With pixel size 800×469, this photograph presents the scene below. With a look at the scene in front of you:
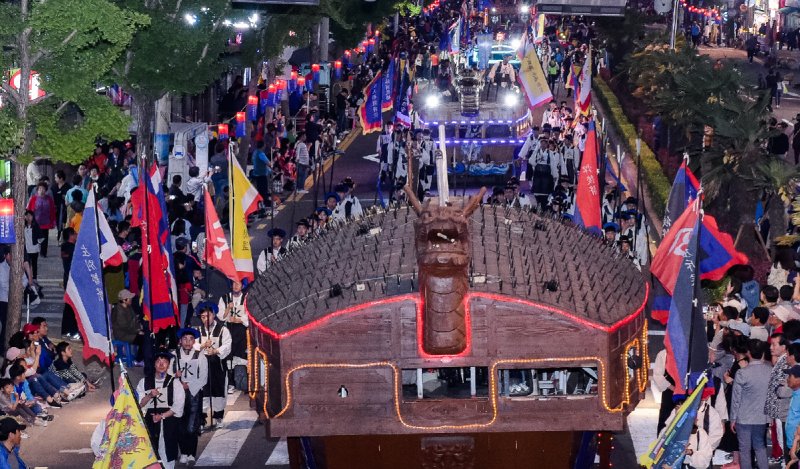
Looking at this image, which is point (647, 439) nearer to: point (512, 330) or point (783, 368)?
point (783, 368)

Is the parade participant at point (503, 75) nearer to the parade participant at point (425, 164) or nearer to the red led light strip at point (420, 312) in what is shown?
the parade participant at point (425, 164)

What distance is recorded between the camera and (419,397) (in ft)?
50.6

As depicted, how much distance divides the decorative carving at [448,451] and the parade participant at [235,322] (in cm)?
561

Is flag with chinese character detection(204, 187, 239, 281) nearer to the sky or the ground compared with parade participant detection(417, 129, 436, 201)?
nearer to the sky

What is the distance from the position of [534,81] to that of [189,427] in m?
20.1

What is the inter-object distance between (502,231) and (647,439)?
3432 mm

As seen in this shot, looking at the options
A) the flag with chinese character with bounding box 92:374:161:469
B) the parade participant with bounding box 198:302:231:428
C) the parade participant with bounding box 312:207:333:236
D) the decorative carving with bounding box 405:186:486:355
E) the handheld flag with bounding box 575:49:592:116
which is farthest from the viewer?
the handheld flag with bounding box 575:49:592:116

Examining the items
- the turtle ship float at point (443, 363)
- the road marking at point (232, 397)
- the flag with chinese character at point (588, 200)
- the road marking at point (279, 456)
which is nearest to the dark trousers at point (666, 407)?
the turtle ship float at point (443, 363)

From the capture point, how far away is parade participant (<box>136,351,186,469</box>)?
1816 cm

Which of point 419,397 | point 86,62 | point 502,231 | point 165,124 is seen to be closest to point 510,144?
point 165,124

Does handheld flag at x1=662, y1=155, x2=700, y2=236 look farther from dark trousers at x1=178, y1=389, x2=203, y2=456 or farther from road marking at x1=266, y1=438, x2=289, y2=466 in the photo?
dark trousers at x1=178, y1=389, x2=203, y2=456

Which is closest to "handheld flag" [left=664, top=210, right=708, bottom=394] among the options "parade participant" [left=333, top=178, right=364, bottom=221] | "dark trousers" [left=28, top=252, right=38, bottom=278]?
"parade participant" [left=333, top=178, right=364, bottom=221]

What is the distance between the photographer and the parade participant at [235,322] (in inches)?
827

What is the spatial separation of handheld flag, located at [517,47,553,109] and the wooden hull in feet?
71.4
